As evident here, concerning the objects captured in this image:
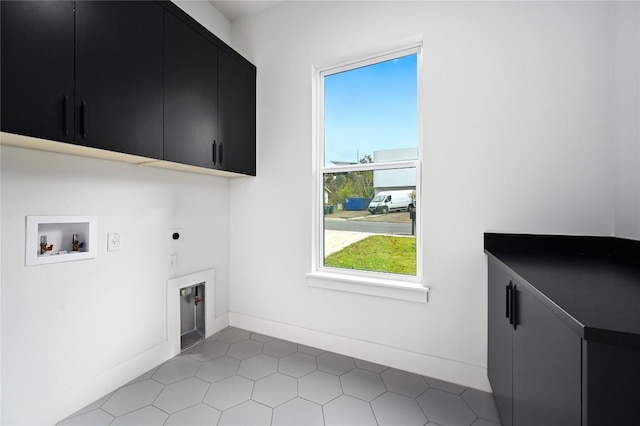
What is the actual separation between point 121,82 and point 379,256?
6.55 feet

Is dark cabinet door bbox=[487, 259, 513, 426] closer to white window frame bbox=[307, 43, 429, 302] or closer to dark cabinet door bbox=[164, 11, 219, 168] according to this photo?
white window frame bbox=[307, 43, 429, 302]

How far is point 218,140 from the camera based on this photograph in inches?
83.5

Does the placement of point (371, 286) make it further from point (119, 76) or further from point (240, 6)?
point (240, 6)

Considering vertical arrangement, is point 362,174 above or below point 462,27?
below

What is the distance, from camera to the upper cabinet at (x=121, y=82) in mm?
1130

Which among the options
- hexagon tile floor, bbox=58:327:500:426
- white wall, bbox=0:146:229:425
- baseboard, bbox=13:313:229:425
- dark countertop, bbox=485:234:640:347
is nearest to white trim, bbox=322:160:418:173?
dark countertop, bbox=485:234:640:347

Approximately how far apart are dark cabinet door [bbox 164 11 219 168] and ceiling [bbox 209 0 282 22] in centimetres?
73

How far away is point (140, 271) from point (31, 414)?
84cm

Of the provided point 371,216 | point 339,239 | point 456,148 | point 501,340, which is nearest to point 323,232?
point 339,239

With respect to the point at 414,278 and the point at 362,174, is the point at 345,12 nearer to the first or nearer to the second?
the point at 362,174

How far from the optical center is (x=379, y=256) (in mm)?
2176

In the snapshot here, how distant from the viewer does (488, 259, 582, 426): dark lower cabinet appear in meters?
0.72

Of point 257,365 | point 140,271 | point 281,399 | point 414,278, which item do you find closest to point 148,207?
point 140,271

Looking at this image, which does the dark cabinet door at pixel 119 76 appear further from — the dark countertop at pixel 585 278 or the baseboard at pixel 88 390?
the dark countertop at pixel 585 278
